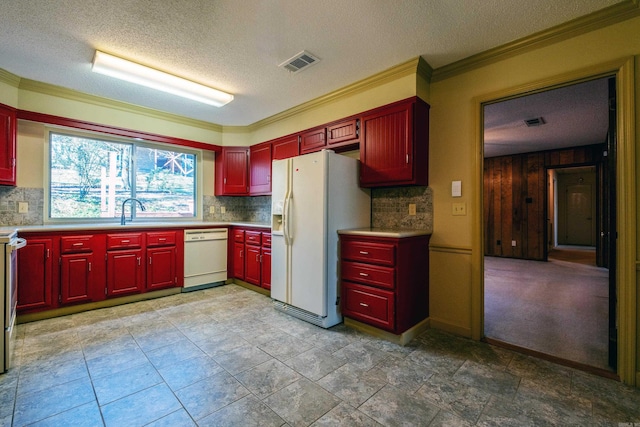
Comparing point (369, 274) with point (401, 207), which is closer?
point (369, 274)

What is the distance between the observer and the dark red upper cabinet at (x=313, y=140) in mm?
3416

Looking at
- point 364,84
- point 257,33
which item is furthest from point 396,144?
point 257,33

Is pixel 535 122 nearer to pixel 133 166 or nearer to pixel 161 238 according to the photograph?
pixel 161 238

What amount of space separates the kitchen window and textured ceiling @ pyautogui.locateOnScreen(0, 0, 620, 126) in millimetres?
890

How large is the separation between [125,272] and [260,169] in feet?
7.27

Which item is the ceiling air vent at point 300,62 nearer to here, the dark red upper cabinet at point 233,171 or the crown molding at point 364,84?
the crown molding at point 364,84

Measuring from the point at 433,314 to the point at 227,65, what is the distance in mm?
3158

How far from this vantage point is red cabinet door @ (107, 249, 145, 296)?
322 cm

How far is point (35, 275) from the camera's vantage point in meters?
2.79

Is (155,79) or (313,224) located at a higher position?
(155,79)

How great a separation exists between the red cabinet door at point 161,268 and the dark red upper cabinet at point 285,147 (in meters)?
1.91

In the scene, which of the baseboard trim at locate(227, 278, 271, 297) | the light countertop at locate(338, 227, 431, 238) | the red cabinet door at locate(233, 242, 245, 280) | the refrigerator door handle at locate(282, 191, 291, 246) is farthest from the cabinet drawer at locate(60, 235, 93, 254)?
the light countertop at locate(338, 227, 431, 238)

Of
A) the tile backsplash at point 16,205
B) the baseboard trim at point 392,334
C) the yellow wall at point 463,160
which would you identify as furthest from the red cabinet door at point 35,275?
the yellow wall at point 463,160

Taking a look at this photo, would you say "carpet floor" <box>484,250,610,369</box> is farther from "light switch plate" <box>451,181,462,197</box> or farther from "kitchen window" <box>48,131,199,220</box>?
"kitchen window" <box>48,131,199,220</box>
